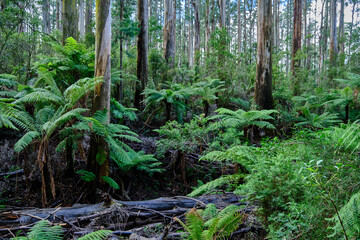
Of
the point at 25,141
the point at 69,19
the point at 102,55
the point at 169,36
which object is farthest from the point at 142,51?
the point at 25,141

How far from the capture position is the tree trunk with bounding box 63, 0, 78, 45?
25.2 feet

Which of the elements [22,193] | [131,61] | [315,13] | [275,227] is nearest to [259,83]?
[131,61]

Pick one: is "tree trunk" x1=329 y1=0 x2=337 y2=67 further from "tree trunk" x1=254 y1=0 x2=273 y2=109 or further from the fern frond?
the fern frond

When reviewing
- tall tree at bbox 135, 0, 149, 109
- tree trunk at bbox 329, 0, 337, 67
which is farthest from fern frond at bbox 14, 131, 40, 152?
tree trunk at bbox 329, 0, 337, 67

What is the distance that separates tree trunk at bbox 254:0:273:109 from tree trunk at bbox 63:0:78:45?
19.1 feet

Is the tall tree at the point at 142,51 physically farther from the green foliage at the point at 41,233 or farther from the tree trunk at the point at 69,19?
the green foliage at the point at 41,233

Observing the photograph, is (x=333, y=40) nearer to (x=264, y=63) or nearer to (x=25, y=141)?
(x=264, y=63)

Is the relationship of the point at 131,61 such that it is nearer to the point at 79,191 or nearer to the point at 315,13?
the point at 79,191

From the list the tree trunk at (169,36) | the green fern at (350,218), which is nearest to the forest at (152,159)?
the green fern at (350,218)

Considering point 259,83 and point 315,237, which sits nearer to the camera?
point 315,237

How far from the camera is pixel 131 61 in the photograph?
864 cm

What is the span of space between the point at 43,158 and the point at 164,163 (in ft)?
8.05

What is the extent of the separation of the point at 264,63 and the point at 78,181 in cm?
569

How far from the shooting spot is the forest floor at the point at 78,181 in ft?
11.4
